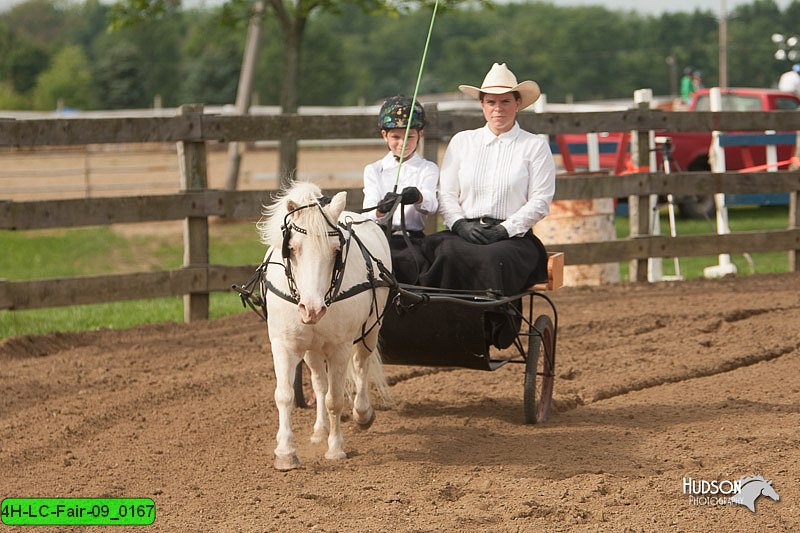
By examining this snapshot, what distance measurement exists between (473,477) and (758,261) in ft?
30.7

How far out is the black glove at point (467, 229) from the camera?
246 inches

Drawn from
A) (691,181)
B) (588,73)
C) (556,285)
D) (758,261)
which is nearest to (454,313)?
(556,285)

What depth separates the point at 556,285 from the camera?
6.51 metres

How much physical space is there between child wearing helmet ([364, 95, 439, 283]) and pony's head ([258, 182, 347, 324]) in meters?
0.96

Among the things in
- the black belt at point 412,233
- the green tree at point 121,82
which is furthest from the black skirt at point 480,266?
the green tree at point 121,82

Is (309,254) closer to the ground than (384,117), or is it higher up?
closer to the ground

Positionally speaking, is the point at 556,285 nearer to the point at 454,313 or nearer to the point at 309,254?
the point at 454,313

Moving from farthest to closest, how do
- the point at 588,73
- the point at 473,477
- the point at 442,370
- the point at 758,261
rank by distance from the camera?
the point at 588,73 → the point at 758,261 → the point at 442,370 → the point at 473,477

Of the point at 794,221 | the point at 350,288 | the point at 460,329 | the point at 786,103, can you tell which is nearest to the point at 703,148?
the point at 786,103

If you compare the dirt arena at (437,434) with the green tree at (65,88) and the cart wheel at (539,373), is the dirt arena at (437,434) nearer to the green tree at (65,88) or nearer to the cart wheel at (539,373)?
the cart wheel at (539,373)

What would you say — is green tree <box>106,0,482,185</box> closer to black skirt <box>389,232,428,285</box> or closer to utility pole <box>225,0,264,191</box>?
utility pole <box>225,0,264,191</box>

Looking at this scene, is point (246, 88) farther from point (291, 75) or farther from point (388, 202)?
point (388, 202)

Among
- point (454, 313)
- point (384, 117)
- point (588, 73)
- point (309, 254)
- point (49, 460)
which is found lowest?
point (49, 460)

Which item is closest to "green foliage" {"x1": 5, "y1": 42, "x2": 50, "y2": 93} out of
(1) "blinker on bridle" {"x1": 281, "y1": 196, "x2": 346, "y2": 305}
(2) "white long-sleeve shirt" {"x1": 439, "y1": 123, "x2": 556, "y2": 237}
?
(2) "white long-sleeve shirt" {"x1": 439, "y1": 123, "x2": 556, "y2": 237}
